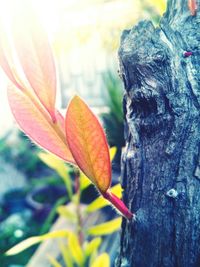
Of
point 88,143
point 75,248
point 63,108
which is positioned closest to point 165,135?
point 88,143

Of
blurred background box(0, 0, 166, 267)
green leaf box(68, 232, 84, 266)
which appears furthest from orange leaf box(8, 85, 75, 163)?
blurred background box(0, 0, 166, 267)

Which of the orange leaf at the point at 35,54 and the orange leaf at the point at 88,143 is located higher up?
the orange leaf at the point at 35,54

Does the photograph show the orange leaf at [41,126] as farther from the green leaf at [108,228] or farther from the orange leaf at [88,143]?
the green leaf at [108,228]

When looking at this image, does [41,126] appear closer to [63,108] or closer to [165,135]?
[165,135]

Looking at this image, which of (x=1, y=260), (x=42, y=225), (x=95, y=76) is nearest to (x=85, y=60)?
(x=95, y=76)

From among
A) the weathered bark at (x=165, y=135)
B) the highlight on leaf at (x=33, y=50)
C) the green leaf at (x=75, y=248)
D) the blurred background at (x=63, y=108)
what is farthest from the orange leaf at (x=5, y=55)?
the blurred background at (x=63, y=108)

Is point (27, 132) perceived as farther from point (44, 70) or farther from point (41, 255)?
point (41, 255)

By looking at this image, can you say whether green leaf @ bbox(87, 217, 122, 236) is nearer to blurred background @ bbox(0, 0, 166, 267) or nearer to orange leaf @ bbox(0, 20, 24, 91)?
blurred background @ bbox(0, 0, 166, 267)
